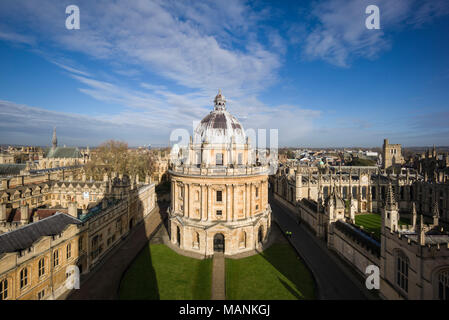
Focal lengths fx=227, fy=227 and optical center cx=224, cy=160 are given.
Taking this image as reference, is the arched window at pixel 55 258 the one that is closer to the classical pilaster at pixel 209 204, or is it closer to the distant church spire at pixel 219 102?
the classical pilaster at pixel 209 204

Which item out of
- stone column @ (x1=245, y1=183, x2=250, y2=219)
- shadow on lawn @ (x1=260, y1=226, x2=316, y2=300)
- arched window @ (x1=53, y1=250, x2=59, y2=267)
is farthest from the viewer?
stone column @ (x1=245, y1=183, x2=250, y2=219)

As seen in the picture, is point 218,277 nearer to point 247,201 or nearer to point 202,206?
point 202,206

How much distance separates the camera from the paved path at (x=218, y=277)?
20359 millimetres

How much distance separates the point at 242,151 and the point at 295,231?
15.2 metres

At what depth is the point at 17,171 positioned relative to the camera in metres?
54.6

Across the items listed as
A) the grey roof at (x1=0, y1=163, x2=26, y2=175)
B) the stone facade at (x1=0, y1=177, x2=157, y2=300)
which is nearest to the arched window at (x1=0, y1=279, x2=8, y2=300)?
the stone facade at (x1=0, y1=177, x2=157, y2=300)

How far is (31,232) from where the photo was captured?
1962 centimetres

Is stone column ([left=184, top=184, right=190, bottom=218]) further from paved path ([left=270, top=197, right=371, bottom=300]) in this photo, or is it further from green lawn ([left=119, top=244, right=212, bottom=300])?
paved path ([left=270, top=197, right=371, bottom=300])

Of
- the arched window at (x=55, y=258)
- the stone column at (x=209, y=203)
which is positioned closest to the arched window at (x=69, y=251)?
the arched window at (x=55, y=258)

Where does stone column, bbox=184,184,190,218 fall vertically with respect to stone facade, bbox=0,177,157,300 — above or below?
above

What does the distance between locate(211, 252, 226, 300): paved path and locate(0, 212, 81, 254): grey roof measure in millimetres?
15101

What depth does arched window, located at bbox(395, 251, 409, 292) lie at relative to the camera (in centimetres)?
1653
